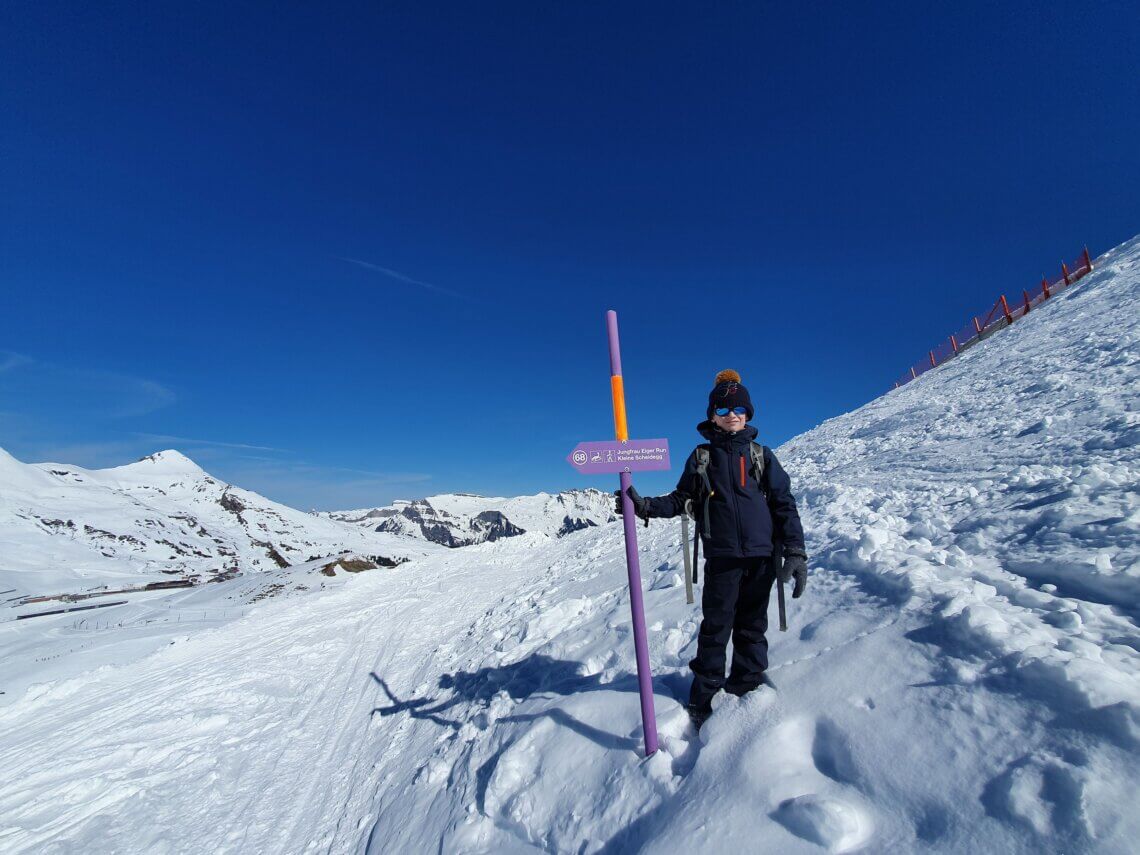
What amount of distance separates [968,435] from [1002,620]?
29.6 feet

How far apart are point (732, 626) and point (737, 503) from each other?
104 centimetres

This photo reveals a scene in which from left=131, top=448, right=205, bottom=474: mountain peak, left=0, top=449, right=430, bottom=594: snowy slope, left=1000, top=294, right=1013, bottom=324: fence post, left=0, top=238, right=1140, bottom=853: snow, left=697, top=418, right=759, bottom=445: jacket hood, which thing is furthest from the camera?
left=131, top=448, right=205, bottom=474: mountain peak

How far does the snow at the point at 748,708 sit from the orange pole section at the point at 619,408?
2239mm

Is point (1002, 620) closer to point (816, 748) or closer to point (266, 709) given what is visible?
point (816, 748)

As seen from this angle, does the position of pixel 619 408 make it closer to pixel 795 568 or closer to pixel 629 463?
pixel 629 463

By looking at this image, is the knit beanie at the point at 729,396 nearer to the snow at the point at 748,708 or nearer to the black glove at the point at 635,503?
the black glove at the point at 635,503

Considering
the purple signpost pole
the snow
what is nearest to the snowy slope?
the snow

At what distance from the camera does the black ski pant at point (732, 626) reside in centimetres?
380

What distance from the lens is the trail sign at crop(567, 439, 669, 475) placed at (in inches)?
135

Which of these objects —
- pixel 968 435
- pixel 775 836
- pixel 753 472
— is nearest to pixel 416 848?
pixel 775 836

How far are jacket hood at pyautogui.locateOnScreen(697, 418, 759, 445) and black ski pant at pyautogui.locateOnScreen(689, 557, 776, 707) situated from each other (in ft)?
3.13

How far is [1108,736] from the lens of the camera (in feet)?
7.39

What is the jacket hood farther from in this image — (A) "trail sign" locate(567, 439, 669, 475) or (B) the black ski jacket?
(A) "trail sign" locate(567, 439, 669, 475)

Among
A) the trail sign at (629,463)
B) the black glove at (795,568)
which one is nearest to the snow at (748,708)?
the trail sign at (629,463)
